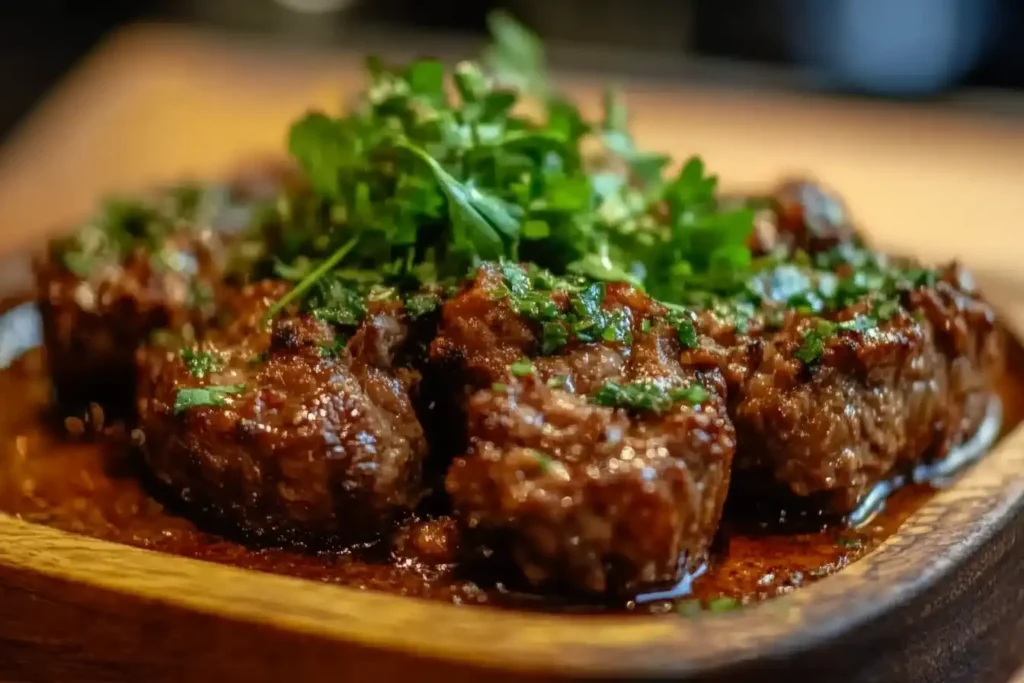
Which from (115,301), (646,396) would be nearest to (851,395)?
(646,396)

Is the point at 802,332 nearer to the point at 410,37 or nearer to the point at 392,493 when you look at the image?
the point at 392,493

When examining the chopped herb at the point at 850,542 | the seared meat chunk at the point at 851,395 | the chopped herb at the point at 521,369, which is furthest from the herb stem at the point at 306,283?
the chopped herb at the point at 850,542

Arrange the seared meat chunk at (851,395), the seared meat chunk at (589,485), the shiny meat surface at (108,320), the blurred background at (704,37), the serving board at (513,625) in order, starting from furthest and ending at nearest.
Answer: the blurred background at (704,37), the shiny meat surface at (108,320), the seared meat chunk at (851,395), the seared meat chunk at (589,485), the serving board at (513,625)

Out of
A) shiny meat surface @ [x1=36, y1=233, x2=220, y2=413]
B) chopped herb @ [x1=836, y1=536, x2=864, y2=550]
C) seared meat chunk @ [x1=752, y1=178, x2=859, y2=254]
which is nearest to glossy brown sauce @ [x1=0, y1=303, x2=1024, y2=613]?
chopped herb @ [x1=836, y1=536, x2=864, y2=550]

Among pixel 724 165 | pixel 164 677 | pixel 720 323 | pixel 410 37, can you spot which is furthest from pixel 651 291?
pixel 410 37

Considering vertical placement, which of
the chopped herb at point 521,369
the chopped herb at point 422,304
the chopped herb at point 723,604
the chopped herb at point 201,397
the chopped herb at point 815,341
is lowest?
the chopped herb at point 723,604

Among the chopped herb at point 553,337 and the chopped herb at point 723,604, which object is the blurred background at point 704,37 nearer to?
the chopped herb at point 553,337

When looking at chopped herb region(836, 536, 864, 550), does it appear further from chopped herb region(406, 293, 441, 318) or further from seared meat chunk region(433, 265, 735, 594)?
chopped herb region(406, 293, 441, 318)

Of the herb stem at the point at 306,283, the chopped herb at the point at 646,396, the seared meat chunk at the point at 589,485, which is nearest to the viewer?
the seared meat chunk at the point at 589,485
